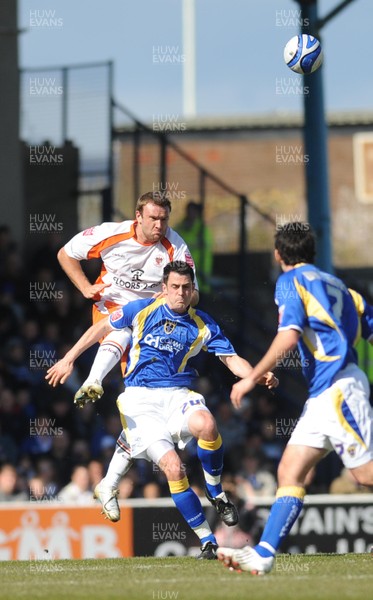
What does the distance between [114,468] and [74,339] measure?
Result: 677cm

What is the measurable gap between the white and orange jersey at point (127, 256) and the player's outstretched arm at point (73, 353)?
0.53 meters

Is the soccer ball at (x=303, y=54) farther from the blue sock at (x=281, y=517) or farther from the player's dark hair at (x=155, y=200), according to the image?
the blue sock at (x=281, y=517)

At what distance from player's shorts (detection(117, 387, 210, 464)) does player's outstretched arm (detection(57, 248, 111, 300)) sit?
3.40 ft

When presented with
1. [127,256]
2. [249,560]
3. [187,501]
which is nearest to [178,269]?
[127,256]

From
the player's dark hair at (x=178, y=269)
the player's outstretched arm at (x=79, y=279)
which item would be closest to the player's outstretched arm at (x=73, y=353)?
the player's outstretched arm at (x=79, y=279)

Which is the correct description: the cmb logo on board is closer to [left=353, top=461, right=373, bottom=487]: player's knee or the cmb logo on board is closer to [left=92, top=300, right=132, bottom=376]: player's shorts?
[left=92, top=300, right=132, bottom=376]: player's shorts

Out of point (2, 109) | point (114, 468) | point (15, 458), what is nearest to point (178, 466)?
point (114, 468)

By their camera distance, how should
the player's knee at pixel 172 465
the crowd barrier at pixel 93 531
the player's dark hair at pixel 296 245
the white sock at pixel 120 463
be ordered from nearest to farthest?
the player's dark hair at pixel 296 245 → the player's knee at pixel 172 465 → the white sock at pixel 120 463 → the crowd barrier at pixel 93 531

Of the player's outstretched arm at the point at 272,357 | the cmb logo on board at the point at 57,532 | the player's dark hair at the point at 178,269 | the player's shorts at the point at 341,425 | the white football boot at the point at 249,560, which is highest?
the player's dark hair at the point at 178,269

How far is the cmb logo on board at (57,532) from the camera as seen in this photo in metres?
14.3

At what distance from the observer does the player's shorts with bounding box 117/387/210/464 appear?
9898 mm

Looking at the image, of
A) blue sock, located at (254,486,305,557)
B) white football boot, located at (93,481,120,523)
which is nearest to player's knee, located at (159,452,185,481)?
white football boot, located at (93,481,120,523)

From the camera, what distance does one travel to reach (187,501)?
9844 millimetres

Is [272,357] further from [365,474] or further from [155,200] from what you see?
[155,200]
